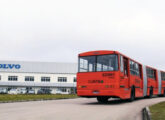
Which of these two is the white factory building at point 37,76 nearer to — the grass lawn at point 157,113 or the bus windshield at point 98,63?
the bus windshield at point 98,63

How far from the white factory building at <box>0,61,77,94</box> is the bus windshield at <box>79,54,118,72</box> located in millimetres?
59507

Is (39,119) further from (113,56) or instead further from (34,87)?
(34,87)

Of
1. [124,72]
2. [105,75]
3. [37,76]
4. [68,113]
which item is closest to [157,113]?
[68,113]

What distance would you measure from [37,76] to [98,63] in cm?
6279

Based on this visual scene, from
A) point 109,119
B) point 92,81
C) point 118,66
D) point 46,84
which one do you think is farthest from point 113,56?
point 46,84

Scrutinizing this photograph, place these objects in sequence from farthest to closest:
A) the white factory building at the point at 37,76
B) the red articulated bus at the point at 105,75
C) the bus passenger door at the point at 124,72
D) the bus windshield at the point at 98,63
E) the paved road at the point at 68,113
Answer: the white factory building at the point at 37,76
the bus passenger door at the point at 124,72
the bus windshield at the point at 98,63
the red articulated bus at the point at 105,75
the paved road at the point at 68,113

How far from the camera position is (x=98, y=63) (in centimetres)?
1566

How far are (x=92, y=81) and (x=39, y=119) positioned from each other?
7.66 metres

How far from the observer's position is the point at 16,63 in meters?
76.8

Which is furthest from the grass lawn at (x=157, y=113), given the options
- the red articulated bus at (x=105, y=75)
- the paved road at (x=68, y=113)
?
the red articulated bus at (x=105, y=75)

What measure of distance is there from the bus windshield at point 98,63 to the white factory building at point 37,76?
5951cm

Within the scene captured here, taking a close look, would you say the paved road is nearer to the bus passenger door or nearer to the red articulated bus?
the red articulated bus

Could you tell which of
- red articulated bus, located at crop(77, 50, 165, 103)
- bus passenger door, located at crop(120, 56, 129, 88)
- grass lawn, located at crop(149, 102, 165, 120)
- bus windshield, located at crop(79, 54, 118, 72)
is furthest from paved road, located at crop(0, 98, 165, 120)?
bus windshield, located at crop(79, 54, 118, 72)

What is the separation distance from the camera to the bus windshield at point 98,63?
15219 millimetres
